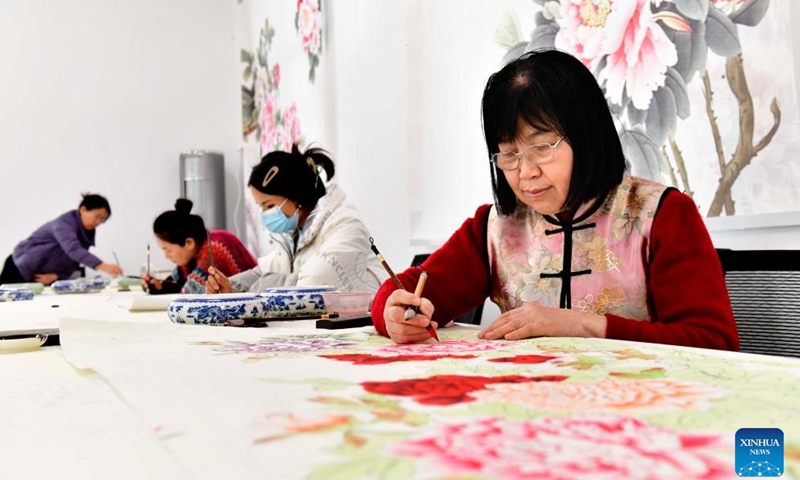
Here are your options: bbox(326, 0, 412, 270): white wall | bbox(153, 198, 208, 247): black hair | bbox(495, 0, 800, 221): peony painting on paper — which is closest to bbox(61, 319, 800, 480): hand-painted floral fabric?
bbox(495, 0, 800, 221): peony painting on paper

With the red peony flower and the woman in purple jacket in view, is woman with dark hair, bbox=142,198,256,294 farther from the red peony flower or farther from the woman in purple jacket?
the red peony flower

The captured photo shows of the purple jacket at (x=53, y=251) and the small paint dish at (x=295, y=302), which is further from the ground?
the small paint dish at (x=295, y=302)

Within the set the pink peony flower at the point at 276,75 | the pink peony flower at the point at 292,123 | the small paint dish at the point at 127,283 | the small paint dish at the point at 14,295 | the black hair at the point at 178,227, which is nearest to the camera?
the small paint dish at the point at 14,295

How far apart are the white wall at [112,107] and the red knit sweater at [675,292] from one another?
560 cm

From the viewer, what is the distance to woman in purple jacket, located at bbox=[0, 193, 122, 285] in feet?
16.1

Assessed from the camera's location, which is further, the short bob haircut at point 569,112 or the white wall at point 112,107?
the white wall at point 112,107

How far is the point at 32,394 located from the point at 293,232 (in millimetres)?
2120

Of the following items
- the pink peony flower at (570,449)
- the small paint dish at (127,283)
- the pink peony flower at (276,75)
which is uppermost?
the pink peony flower at (276,75)

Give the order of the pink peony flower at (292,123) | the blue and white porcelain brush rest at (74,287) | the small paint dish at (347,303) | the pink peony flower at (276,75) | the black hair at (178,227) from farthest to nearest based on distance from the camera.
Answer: the pink peony flower at (276,75) → the pink peony flower at (292,123) → the black hair at (178,227) → the blue and white porcelain brush rest at (74,287) → the small paint dish at (347,303)

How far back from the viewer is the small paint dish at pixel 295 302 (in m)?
1.55

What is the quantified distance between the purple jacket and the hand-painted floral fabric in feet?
14.4

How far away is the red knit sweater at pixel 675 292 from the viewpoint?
1084 mm

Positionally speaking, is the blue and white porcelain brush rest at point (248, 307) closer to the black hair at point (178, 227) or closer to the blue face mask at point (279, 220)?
the blue face mask at point (279, 220)

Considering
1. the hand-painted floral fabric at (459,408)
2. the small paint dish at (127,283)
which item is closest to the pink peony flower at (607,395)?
the hand-painted floral fabric at (459,408)
